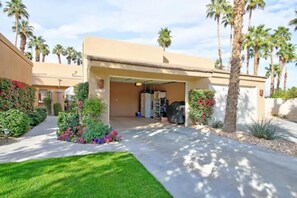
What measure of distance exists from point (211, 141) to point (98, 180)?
5649 mm

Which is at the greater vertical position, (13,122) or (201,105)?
(201,105)

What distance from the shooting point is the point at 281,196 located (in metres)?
Answer: 3.76

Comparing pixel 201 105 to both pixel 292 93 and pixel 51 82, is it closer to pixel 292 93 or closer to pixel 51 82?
pixel 292 93

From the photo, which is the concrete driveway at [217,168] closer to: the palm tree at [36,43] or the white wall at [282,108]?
the white wall at [282,108]

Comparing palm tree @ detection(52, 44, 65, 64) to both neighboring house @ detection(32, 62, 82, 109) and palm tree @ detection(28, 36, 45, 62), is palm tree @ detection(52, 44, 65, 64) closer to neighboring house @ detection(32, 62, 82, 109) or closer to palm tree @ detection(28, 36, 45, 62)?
palm tree @ detection(28, 36, 45, 62)

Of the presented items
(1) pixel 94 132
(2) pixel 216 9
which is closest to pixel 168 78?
(1) pixel 94 132

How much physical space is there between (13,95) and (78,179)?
26.5 ft

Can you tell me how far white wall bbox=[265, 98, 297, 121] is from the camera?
1881cm

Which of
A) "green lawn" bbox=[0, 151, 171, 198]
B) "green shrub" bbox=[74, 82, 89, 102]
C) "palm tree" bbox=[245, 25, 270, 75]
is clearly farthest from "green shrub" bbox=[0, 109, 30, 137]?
"palm tree" bbox=[245, 25, 270, 75]

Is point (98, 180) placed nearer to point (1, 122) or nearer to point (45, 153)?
point (45, 153)

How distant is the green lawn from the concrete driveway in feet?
1.57

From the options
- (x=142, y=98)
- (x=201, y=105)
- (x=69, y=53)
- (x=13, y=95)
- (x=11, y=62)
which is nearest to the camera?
(x=13, y=95)

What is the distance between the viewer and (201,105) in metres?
11.9

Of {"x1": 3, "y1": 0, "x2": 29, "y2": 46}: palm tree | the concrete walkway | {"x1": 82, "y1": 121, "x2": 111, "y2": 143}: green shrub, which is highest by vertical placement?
{"x1": 3, "y1": 0, "x2": 29, "y2": 46}: palm tree
